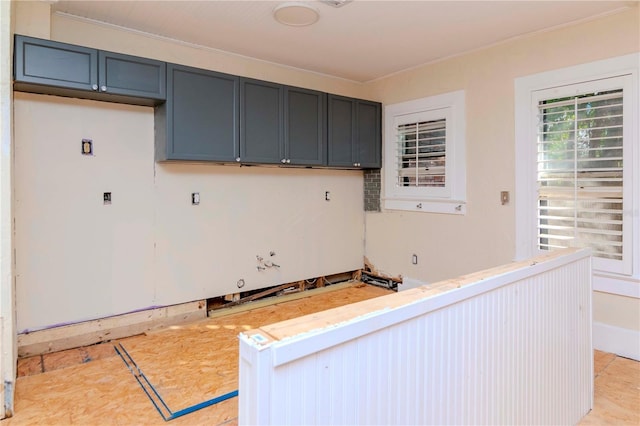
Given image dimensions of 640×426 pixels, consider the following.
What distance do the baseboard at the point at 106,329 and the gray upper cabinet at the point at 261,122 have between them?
1.55 metres

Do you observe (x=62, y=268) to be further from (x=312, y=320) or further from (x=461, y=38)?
(x=461, y=38)

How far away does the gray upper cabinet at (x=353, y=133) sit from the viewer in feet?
13.9

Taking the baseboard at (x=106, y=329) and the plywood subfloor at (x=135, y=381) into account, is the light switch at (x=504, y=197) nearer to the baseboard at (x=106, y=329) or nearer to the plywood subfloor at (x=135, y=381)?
the plywood subfloor at (x=135, y=381)

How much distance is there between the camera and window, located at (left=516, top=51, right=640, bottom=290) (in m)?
2.84

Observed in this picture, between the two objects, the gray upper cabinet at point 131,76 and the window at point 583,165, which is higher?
the gray upper cabinet at point 131,76

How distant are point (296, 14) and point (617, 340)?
3571 mm

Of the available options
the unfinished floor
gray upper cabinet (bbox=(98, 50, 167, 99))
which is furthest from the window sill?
gray upper cabinet (bbox=(98, 50, 167, 99))

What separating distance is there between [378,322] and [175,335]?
8.79 ft

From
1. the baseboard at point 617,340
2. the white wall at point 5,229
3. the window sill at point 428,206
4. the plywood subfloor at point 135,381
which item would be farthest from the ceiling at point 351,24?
the plywood subfloor at point 135,381

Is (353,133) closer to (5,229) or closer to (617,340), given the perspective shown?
(617,340)

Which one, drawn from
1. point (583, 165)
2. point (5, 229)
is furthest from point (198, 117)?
point (583, 165)

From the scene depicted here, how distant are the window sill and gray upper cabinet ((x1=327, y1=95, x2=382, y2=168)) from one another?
0.52 metres

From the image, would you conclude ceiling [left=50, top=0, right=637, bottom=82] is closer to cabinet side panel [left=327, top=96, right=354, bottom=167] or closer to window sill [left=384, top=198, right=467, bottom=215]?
cabinet side panel [left=327, top=96, right=354, bottom=167]


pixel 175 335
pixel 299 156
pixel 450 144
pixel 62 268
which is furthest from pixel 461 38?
pixel 62 268
